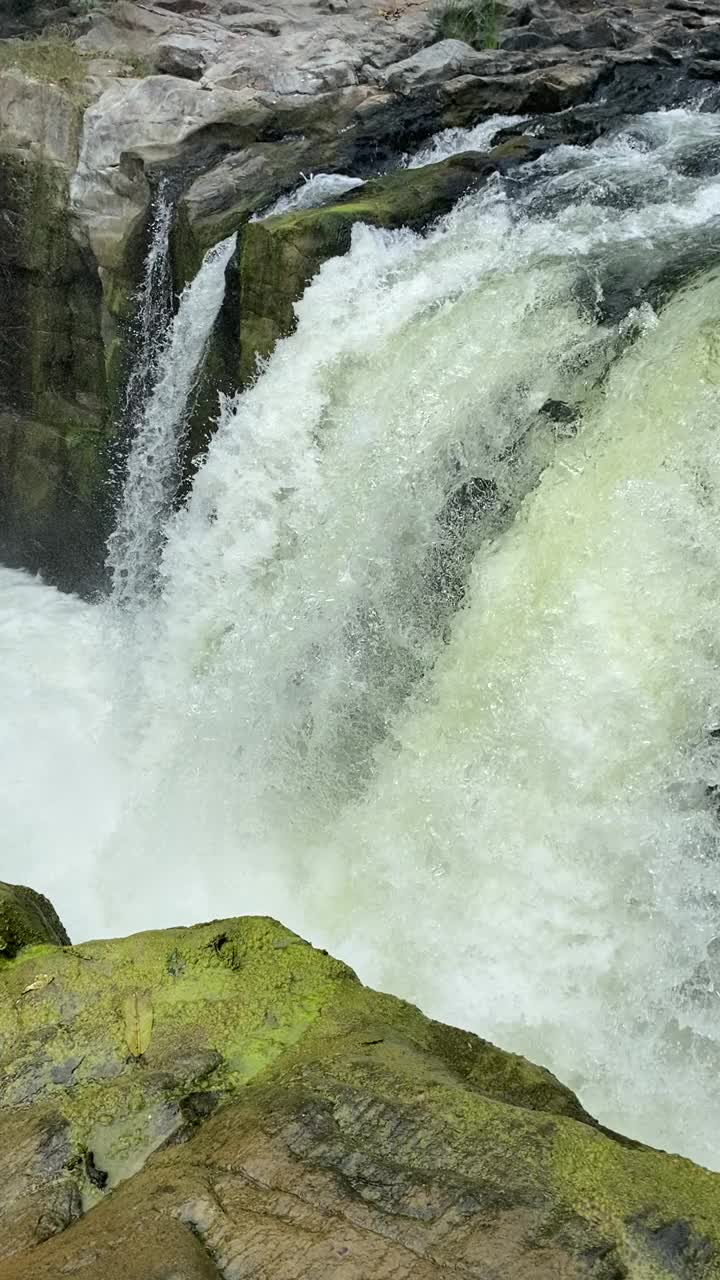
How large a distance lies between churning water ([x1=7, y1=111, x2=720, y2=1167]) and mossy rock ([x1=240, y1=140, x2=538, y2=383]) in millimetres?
132

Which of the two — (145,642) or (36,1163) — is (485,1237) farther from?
(145,642)

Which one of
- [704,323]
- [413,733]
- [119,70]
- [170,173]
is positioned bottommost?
[413,733]

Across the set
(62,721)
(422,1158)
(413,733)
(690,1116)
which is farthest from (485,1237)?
(62,721)

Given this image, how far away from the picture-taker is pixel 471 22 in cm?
880

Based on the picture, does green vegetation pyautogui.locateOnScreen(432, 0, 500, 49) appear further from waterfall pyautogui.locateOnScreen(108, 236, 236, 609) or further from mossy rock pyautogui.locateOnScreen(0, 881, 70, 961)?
mossy rock pyautogui.locateOnScreen(0, 881, 70, 961)

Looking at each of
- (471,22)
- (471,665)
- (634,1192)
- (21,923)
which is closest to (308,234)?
(471,665)

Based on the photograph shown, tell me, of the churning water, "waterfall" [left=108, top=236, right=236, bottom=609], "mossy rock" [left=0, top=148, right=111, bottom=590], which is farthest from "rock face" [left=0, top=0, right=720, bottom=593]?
the churning water

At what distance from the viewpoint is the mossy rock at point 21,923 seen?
117 inches

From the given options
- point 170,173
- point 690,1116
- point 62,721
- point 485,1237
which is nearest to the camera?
point 485,1237

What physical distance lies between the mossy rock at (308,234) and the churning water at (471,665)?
13cm

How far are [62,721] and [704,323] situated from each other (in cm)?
420

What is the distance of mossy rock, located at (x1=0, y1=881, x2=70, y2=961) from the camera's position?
2973mm

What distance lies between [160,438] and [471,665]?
10.7ft

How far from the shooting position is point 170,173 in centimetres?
721
